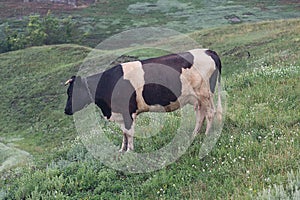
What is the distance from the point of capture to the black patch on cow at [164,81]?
9.56 metres

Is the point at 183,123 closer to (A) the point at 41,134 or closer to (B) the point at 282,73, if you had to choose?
(B) the point at 282,73

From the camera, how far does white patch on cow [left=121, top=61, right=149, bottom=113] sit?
9625 millimetres

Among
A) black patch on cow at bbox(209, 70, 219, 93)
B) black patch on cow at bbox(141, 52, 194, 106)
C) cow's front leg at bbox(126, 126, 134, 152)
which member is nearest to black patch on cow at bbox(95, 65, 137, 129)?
cow's front leg at bbox(126, 126, 134, 152)

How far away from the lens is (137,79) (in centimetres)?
969

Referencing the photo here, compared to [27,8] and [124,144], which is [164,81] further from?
[27,8]

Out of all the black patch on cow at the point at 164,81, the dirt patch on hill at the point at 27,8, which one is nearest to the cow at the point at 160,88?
the black patch on cow at the point at 164,81

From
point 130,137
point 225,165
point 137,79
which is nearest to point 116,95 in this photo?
point 137,79

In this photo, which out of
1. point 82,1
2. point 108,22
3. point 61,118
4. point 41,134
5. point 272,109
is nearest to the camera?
point 272,109

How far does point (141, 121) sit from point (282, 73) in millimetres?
4857

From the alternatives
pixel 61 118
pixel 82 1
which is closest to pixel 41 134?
pixel 61 118

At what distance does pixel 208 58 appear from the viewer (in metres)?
9.99

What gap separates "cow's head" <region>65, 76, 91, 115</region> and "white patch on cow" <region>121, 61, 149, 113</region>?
4.38 feet

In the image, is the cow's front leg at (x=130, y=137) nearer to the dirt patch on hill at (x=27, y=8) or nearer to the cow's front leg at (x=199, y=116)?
the cow's front leg at (x=199, y=116)

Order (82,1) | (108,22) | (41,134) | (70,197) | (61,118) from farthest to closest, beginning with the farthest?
(82,1) → (108,22) → (61,118) → (41,134) → (70,197)
